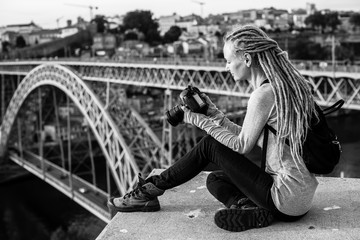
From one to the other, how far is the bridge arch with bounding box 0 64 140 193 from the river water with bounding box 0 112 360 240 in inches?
77.4

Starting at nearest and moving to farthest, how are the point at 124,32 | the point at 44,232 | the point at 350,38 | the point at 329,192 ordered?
the point at 329,192 → the point at 44,232 → the point at 350,38 → the point at 124,32

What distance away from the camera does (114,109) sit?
15406mm

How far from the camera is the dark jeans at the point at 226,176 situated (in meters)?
2.58

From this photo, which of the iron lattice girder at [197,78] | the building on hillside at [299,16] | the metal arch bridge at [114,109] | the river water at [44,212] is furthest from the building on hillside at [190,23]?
the river water at [44,212]

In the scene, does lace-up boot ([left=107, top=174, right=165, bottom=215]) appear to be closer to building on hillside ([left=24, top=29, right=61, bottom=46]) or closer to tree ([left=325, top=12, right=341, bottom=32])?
tree ([left=325, top=12, right=341, bottom=32])

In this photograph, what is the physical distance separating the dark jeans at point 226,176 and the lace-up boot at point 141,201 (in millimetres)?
38

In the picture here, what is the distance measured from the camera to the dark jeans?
258 centimetres

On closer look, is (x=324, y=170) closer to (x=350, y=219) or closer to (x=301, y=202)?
(x=301, y=202)

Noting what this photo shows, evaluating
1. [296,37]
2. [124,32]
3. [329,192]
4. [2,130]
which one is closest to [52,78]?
[2,130]

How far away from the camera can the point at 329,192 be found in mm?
3129

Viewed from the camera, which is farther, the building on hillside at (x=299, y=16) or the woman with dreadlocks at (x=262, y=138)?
the building on hillside at (x=299, y=16)

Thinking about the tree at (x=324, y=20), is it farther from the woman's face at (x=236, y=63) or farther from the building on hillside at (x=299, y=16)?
the woman's face at (x=236, y=63)

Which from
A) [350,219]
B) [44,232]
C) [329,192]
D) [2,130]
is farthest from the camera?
[2,130]

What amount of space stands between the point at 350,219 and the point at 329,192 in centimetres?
44
